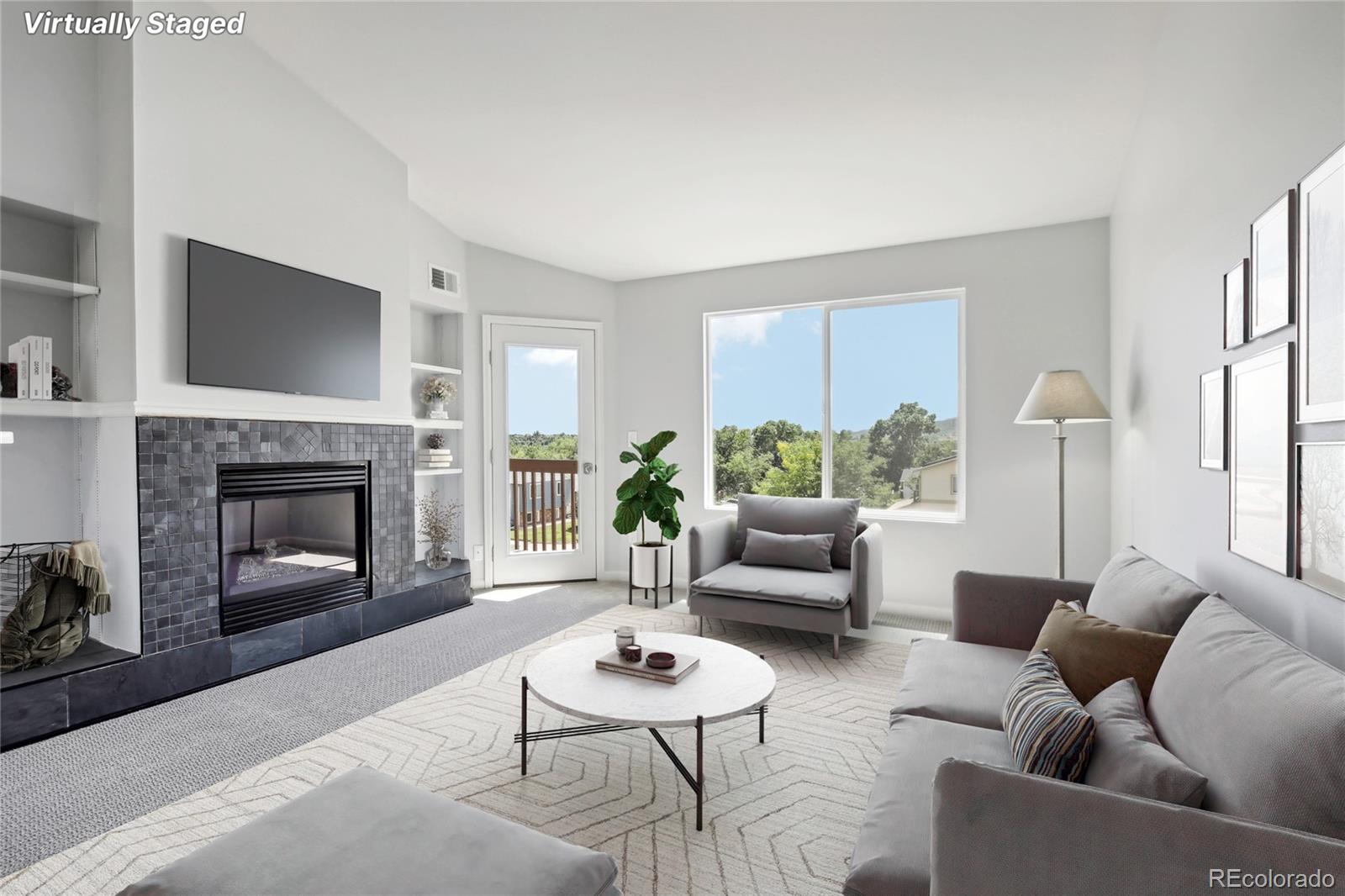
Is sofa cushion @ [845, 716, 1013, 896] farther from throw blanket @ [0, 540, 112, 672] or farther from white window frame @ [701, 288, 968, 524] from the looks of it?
throw blanket @ [0, 540, 112, 672]

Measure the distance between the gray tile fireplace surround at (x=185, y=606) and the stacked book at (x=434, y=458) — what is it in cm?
98

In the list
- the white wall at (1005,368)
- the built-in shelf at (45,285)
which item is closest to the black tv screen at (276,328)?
the built-in shelf at (45,285)

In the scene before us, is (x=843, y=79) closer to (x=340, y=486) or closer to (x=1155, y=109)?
(x=1155, y=109)

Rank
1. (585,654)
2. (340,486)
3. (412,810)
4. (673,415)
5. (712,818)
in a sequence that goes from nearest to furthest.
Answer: (412,810) < (712,818) < (585,654) < (340,486) < (673,415)

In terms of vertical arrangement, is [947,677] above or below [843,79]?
below

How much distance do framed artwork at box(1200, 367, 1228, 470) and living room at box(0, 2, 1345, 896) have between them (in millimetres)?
29

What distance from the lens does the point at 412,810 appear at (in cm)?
140

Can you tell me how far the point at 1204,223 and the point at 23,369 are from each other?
4615 mm

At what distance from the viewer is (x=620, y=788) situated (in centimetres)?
228

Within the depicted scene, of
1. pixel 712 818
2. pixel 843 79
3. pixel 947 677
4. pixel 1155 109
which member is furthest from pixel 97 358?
pixel 1155 109

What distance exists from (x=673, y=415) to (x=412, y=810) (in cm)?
427

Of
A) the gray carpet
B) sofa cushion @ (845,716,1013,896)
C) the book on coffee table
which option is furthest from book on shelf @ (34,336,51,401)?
sofa cushion @ (845,716,1013,896)

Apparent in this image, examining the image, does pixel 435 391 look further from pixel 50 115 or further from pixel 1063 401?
pixel 1063 401

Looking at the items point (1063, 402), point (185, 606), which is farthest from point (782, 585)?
point (185, 606)
